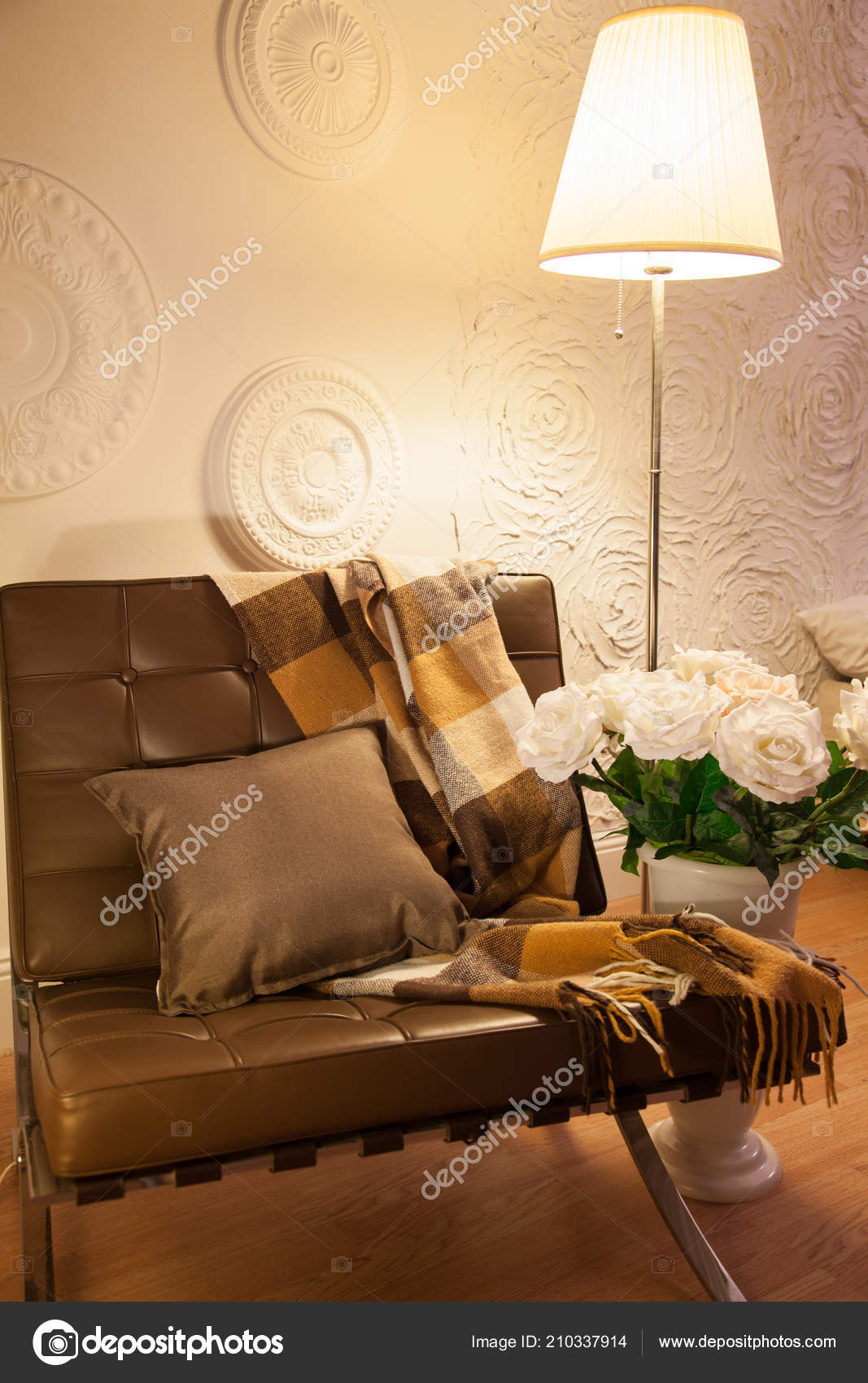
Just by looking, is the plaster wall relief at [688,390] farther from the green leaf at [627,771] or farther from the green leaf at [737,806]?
the green leaf at [737,806]

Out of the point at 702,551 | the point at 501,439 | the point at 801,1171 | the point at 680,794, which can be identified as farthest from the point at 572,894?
the point at 702,551

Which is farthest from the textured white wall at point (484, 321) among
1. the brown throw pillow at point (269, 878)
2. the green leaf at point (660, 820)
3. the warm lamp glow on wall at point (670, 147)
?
the green leaf at point (660, 820)

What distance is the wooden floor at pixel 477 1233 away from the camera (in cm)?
132

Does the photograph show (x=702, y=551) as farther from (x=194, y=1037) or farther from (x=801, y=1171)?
A: (x=194, y=1037)

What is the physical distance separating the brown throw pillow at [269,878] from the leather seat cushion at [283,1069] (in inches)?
2.7

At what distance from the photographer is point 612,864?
251cm

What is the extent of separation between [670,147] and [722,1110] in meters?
1.34

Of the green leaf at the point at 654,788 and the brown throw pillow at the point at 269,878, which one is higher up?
the green leaf at the point at 654,788

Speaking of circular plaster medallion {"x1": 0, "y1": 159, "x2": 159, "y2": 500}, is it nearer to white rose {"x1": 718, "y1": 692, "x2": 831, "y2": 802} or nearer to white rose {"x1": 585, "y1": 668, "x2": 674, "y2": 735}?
white rose {"x1": 585, "y1": 668, "x2": 674, "y2": 735}

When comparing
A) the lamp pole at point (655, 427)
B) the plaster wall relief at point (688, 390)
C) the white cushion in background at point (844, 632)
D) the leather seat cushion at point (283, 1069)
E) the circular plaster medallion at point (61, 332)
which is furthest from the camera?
the white cushion in background at point (844, 632)

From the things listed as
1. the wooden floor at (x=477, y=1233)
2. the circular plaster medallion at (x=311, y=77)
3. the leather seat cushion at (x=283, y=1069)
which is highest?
the circular plaster medallion at (x=311, y=77)

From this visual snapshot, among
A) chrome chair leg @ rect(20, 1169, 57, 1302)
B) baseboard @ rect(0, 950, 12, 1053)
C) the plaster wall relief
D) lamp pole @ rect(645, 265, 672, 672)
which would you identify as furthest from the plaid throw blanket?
the plaster wall relief

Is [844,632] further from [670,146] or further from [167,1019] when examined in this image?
[167,1019]

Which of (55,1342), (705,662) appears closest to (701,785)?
(705,662)
